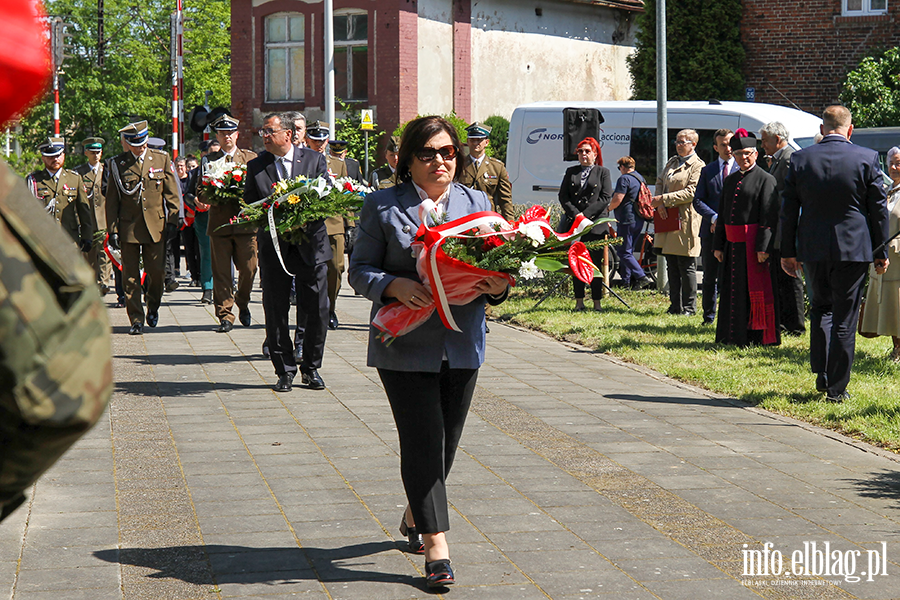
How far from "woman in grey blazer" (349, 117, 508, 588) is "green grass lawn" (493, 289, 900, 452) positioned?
11.5ft

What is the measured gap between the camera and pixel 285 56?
31.9 metres

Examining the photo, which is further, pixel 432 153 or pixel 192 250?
pixel 192 250

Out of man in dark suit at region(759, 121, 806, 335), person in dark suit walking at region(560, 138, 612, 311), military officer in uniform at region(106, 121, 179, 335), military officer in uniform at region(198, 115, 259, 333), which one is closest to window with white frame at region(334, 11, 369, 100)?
person in dark suit walking at region(560, 138, 612, 311)

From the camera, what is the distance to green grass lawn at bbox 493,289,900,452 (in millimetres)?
7656

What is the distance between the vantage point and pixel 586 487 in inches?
Answer: 232

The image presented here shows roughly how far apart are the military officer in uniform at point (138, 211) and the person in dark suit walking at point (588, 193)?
4918mm

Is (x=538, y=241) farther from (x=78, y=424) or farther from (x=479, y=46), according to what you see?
(x=479, y=46)

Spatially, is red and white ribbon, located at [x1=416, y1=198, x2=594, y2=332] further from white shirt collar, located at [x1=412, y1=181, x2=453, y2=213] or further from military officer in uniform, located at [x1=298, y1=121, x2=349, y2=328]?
military officer in uniform, located at [x1=298, y1=121, x2=349, y2=328]

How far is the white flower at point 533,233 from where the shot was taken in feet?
14.5

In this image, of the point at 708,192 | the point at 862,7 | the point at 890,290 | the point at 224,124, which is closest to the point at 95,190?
the point at 224,124

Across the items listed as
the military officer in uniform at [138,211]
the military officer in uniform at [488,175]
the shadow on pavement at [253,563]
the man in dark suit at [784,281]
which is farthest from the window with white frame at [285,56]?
the shadow on pavement at [253,563]

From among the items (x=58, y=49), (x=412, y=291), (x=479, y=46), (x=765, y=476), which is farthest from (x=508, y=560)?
(x=58, y=49)

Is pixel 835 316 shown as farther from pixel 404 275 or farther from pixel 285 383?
pixel 404 275

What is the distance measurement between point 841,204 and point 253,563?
17.1ft
